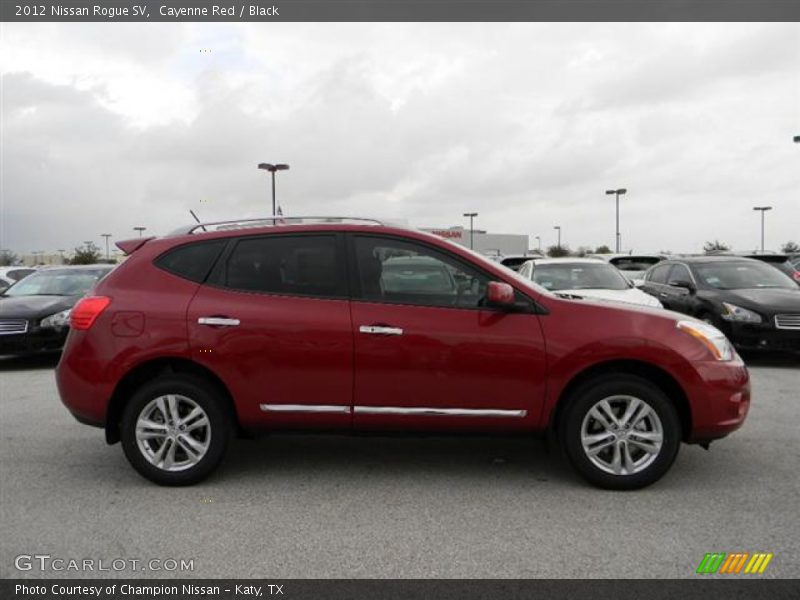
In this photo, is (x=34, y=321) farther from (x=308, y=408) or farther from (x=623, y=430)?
(x=623, y=430)

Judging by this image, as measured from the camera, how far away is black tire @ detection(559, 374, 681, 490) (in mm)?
4160

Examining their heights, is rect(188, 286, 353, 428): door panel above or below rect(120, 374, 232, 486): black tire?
above

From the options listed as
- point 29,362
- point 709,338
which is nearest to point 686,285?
point 709,338

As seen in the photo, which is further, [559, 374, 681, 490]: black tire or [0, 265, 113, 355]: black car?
[0, 265, 113, 355]: black car

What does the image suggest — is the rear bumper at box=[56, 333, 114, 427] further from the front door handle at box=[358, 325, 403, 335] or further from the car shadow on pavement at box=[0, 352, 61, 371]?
the car shadow on pavement at box=[0, 352, 61, 371]

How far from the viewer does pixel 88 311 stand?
14.5 ft

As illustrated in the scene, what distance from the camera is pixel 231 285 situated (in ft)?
14.6

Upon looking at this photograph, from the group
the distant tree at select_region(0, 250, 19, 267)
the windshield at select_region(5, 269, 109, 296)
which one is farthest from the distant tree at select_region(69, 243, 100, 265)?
the windshield at select_region(5, 269, 109, 296)

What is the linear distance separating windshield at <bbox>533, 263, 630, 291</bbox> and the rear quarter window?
6168 millimetres

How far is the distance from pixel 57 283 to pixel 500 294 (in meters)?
9.03
